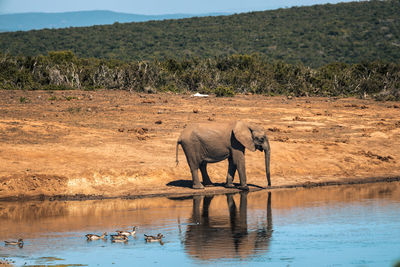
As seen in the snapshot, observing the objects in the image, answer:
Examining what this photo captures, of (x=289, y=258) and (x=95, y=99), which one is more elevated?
(x=95, y=99)

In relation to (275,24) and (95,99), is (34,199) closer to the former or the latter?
(95,99)

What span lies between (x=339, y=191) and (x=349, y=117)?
1148 cm

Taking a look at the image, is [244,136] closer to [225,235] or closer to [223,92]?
[225,235]

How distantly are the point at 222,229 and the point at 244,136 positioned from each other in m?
4.55

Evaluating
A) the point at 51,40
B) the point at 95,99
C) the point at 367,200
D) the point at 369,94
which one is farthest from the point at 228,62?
the point at 51,40

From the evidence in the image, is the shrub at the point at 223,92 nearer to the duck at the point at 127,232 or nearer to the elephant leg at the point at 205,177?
the elephant leg at the point at 205,177

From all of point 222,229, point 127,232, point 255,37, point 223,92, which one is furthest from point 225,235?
point 255,37

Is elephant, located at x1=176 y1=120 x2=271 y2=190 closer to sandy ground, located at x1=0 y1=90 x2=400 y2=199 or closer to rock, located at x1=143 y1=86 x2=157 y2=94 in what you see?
sandy ground, located at x1=0 y1=90 x2=400 y2=199

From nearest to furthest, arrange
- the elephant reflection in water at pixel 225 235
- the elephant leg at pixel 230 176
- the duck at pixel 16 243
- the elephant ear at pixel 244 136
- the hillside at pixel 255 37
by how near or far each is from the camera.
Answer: the elephant reflection in water at pixel 225 235 → the duck at pixel 16 243 → the elephant ear at pixel 244 136 → the elephant leg at pixel 230 176 → the hillside at pixel 255 37

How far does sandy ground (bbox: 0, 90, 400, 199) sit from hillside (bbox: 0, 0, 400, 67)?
47454mm

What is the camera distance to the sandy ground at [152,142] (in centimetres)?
2044

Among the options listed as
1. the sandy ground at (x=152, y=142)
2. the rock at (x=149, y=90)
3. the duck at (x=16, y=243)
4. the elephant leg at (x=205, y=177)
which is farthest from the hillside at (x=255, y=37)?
the duck at (x=16, y=243)

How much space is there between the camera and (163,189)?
2022 centimetres

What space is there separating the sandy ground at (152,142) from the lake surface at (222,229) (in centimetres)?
126
